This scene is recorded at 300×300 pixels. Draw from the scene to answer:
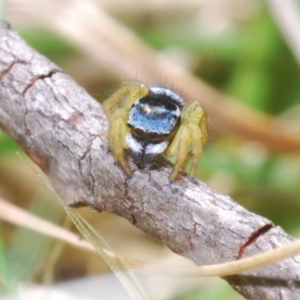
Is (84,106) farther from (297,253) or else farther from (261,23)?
(261,23)

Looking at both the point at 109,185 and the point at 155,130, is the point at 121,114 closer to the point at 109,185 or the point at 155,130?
the point at 155,130

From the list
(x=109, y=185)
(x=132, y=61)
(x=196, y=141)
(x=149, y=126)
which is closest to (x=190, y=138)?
(x=196, y=141)

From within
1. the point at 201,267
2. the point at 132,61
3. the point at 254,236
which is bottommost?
the point at 201,267

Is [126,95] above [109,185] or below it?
above

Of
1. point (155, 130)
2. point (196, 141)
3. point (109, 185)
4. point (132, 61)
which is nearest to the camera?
point (109, 185)

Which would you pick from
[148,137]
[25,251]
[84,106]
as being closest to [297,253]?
[148,137]

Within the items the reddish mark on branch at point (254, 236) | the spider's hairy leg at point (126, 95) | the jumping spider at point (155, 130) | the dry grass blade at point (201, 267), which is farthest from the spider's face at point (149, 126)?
the reddish mark on branch at point (254, 236)

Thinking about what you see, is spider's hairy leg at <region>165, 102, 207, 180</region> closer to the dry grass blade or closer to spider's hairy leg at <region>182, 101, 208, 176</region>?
spider's hairy leg at <region>182, 101, 208, 176</region>

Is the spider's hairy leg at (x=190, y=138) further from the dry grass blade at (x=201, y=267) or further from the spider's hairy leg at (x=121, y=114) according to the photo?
the dry grass blade at (x=201, y=267)

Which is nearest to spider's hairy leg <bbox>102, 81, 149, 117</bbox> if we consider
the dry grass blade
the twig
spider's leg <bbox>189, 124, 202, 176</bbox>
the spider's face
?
the spider's face
